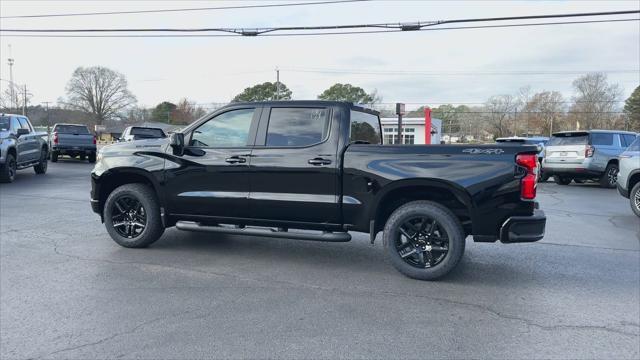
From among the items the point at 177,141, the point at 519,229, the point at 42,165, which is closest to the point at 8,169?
the point at 42,165

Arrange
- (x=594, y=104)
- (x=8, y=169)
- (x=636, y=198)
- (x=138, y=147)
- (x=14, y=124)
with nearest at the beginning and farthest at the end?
(x=138, y=147) → (x=636, y=198) → (x=8, y=169) → (x=14, y=124) → (x=594, y=104)

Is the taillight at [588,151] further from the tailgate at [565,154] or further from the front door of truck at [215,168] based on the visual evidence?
the front door of truck at [215,168]

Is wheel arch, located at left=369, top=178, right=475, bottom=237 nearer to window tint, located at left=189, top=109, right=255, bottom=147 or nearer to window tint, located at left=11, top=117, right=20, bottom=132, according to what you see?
window tint, located at left=189, top=109, right=255, bottom=147

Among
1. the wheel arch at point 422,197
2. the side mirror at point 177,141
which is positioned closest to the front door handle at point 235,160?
A: the side mirror at point 177,141

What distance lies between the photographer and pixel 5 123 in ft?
44.9

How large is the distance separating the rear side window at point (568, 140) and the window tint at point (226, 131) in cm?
1292

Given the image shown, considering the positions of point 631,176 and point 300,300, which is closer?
point 300,300

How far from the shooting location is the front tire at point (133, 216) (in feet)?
20.1

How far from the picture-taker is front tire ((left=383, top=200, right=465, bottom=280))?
16.2ft

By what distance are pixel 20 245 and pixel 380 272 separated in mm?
4807

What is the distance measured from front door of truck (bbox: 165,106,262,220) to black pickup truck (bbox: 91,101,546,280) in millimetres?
13

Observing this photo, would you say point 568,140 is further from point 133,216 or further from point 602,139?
point 133,216

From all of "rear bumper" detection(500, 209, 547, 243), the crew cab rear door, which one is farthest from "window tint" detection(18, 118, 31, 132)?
"rear bumper" detection(500, 209, 547, 243)

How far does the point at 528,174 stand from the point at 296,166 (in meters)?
2.41
